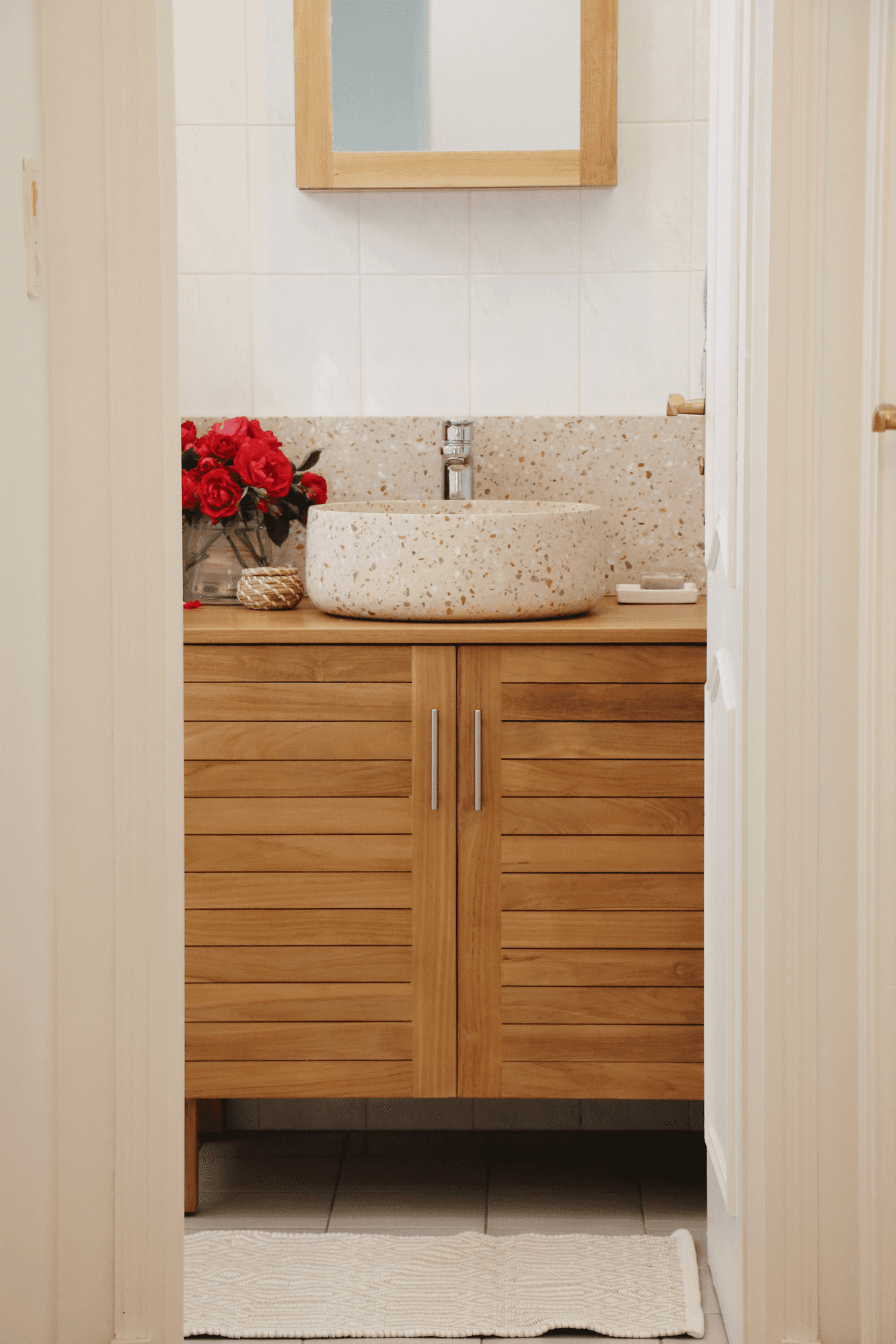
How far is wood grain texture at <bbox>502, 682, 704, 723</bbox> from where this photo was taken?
6.02 feet

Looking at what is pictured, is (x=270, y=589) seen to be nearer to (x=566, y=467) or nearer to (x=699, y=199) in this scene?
(x=566, y=467)

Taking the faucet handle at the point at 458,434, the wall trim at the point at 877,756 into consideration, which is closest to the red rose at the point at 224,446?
the faucet handle at the point at 458,434

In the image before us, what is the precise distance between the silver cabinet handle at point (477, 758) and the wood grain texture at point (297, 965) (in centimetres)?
24

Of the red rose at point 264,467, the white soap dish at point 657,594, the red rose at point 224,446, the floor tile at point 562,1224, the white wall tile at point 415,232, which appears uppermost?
the white wall tile at point 415,232

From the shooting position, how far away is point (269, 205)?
7.36 feet

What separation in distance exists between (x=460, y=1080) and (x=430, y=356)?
120cm

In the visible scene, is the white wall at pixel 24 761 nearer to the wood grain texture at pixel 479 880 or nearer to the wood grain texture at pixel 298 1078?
the wood grain texture at pixel 298 1078

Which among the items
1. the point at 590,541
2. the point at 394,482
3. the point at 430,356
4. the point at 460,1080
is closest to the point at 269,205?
the point at 430,356

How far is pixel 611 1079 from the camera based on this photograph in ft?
6.10

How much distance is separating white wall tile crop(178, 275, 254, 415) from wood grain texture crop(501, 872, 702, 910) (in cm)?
99

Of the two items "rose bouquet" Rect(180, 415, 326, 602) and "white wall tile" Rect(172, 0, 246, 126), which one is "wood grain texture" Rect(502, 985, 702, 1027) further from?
"white wall tile" Rect(172, 0, 246, 126)

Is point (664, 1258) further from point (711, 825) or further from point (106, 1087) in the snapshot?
point (106, 1087)

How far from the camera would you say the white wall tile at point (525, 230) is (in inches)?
88.0

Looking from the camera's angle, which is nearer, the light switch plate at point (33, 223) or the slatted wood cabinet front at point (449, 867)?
the light switch plate at point (33, 223)
